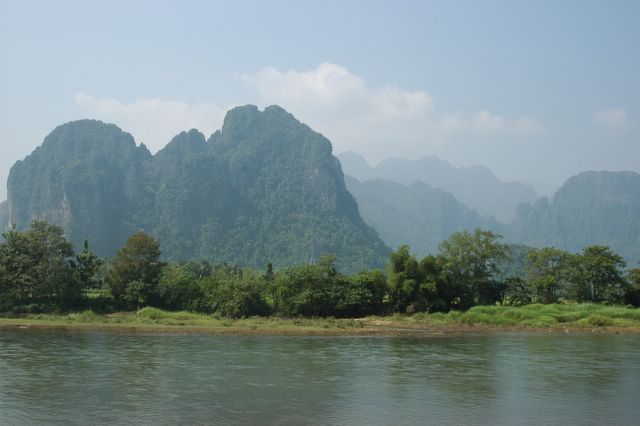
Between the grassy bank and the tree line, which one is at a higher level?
the tree line

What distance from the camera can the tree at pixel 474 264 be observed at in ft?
176

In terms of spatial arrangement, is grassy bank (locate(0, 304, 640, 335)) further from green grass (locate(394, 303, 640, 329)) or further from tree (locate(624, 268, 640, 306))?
tree (locate(624, 268, 640, 306))

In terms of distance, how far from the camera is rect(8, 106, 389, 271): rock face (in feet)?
562

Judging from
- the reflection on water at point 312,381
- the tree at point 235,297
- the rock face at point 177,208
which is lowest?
the reflection on water at point 312,381

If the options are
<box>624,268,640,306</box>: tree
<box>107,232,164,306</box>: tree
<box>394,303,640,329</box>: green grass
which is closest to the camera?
<box>394,303,640,329</box>: green grass

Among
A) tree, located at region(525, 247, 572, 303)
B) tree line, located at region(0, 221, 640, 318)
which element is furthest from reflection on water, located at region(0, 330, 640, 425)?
tree, located at region(525, 247, 572, 303)

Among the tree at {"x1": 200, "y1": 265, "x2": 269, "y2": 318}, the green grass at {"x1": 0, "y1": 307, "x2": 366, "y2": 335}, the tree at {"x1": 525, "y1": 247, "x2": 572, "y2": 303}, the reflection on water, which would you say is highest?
the tree at {"x1": 525, "y1": 247, "x2": 572, "y2": 303}

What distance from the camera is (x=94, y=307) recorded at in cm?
4869

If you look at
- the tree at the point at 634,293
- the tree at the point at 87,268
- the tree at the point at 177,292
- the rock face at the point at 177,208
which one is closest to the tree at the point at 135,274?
the tree at the point at 177,292

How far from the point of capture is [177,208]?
182 m

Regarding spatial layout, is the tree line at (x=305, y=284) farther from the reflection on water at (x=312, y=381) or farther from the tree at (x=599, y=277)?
the reflection on water at (x=312, y=381)

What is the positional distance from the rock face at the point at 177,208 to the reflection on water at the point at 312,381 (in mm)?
133468

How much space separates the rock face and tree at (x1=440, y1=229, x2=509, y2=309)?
10896 cm

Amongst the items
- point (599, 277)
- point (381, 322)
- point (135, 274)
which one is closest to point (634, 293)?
point (599, 277)
